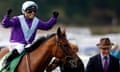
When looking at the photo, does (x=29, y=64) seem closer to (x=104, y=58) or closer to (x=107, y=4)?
(x=104, y=58)

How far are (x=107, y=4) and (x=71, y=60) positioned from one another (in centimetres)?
6464

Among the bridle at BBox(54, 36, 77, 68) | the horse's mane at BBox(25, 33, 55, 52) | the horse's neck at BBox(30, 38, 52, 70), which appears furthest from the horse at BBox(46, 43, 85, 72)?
the horse's mane at BBox(25, 33, 55, 52)

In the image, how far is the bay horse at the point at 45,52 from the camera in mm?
12789

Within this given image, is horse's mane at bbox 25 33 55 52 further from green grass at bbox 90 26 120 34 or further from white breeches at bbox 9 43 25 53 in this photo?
green grass at bbox 90 26 120 34

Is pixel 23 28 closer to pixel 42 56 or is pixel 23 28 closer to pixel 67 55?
pixel 42 56

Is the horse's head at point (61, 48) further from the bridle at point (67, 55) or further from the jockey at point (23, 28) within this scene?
the jockey at point (23, 28)

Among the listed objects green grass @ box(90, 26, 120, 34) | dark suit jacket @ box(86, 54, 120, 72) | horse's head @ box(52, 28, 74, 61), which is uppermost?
horse's head @ box(52, 28, 74, 61)

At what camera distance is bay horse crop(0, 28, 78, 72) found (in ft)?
42.0

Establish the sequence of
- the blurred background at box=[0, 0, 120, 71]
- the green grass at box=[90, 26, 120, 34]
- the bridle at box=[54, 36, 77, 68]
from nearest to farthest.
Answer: the bridle at box=[54, 36, 77, 68] < the green grass at box=[90, 26, 120, 34] < the blurred background at box=[0, 0, 120, 71]

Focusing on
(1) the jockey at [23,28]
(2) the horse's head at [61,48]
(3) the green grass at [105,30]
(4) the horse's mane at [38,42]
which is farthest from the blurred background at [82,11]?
(2) the horse's head at [61,48]

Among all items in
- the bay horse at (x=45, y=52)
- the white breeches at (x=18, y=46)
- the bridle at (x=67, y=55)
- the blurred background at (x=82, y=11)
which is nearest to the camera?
the bridle at (x=67, y=55)

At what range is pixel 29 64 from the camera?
1309cm

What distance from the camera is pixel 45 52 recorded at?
1302 cm

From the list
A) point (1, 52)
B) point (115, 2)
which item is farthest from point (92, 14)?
point (1, 52)
